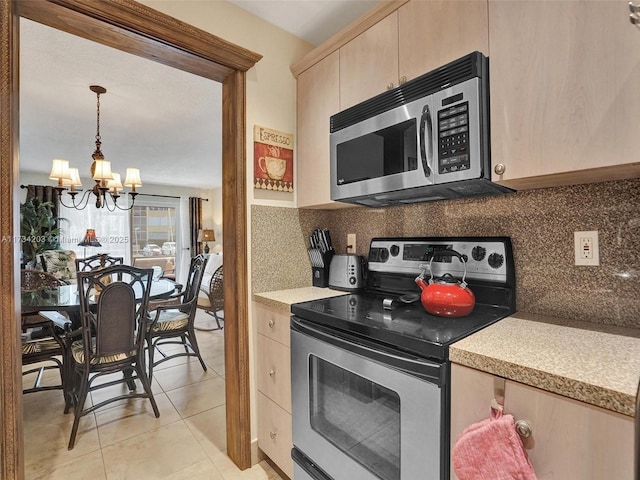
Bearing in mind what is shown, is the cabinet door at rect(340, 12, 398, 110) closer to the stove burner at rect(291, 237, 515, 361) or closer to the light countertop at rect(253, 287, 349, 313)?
the stove burner at rect(291, 237, 515, 361)

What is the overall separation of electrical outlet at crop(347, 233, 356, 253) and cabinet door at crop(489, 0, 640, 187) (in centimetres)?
99

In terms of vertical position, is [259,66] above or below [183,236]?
above

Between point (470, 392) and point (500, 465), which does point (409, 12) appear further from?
point (500, 465)

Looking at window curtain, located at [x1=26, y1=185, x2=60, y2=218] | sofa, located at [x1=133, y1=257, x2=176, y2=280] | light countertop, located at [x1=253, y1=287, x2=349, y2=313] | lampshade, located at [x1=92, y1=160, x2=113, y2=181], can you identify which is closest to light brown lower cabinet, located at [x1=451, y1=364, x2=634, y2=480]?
light countertop, located at [x1=253, y1=287, x2=349, y2=313]

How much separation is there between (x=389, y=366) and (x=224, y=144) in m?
1.43

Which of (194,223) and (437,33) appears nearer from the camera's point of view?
(437,33)

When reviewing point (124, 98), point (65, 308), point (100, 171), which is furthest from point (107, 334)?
point (124, 98)

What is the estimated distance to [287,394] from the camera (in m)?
1.55

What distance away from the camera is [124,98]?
9.25ft

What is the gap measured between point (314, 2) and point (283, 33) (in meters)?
0.30

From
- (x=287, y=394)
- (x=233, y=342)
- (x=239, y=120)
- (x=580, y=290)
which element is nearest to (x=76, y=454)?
(x=233, y=342)

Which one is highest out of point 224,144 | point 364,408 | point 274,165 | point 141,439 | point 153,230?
point 224,144

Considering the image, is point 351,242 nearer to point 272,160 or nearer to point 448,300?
point 272,160

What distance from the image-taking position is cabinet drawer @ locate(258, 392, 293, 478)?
155 centimetres
